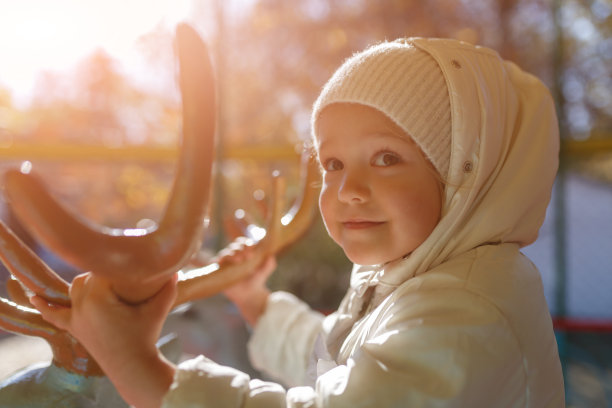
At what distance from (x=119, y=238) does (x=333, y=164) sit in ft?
1.20

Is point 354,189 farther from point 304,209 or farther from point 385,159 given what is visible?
point 304,209

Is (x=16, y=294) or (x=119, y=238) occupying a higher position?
(x=119, y=238)

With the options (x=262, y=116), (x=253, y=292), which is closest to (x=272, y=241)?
(x=253, y=292)

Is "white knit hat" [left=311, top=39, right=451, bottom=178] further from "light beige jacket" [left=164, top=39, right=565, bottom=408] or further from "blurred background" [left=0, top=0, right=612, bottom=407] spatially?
"blurred background" [left=0, top=0, right=612, bottom=407]

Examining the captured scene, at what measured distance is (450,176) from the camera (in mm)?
724

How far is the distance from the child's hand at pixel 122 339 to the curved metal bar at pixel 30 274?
1.6 inches

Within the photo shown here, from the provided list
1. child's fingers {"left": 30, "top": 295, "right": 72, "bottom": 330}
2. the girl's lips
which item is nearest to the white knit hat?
the girl's lips

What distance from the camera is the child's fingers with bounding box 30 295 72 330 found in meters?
0.61

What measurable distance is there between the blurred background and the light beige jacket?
454mm

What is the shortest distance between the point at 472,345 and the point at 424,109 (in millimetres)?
328

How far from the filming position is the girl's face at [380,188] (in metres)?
0.71

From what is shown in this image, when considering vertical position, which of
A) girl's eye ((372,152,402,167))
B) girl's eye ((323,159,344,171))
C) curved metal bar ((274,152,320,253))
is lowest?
curved metal bar ((274,152,320,253))

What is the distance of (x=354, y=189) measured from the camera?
705 millimetres

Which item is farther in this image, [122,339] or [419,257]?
[419,257]
